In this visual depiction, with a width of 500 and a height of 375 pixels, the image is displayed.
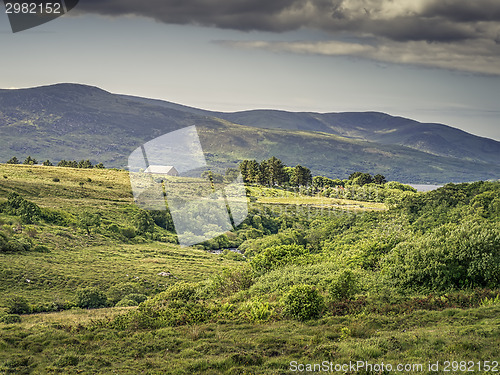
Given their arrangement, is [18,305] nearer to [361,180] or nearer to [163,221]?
[163,221]

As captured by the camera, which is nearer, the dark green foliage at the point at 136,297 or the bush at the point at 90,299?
the bush at the point at 90,299

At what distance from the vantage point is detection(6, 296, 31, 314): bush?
32750 mm

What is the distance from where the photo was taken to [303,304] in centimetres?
2206

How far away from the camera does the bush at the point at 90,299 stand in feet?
125

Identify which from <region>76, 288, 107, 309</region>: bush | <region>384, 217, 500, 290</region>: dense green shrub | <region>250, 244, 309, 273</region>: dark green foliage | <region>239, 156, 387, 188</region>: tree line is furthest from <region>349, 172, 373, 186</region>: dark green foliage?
<region>384, 217, 500, 290</region>: dense green shrub

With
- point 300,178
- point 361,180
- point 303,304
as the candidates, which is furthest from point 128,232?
point 361,180

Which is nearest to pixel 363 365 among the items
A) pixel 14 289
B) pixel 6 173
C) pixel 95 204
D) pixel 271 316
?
pixel 271 316

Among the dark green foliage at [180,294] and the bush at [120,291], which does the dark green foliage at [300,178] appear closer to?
the bush at [120,291]

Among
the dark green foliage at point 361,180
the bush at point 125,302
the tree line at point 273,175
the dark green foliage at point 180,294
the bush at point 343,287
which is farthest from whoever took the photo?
the dark green foliage at point 361,180

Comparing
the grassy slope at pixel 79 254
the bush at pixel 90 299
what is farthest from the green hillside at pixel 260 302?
the grassy slope at pixel 79 254

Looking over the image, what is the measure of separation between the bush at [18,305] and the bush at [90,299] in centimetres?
457

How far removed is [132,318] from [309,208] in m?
81.8

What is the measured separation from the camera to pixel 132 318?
912 inches
